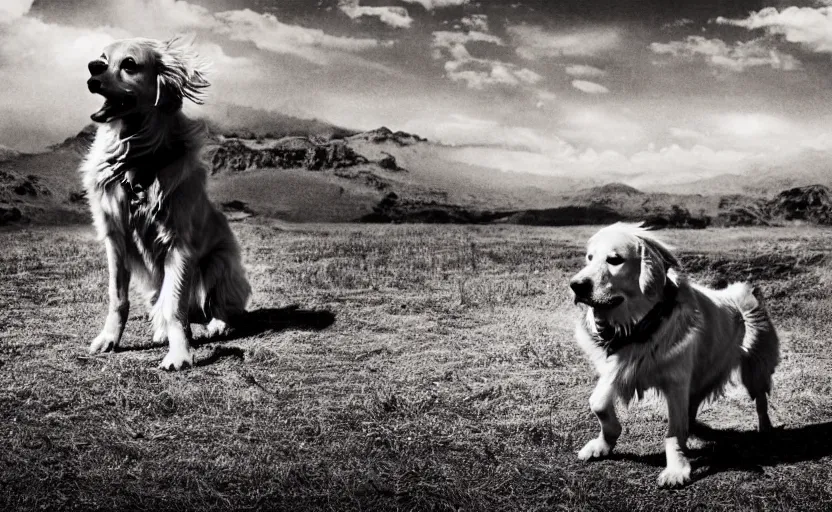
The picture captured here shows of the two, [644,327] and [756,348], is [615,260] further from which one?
[756,348]

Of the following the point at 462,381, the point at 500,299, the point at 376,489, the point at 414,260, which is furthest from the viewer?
the point at 414,260

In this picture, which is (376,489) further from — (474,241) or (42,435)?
(474,241)

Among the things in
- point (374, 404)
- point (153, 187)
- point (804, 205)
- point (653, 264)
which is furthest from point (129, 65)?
point (804, 205)

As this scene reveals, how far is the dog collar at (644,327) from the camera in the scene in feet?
9.29

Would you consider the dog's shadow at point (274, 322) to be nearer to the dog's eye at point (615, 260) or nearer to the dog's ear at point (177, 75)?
the dog's ear at point (177, 75)

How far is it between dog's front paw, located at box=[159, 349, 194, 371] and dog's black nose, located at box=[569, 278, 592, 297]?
2.05 metres

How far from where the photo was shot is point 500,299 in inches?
208

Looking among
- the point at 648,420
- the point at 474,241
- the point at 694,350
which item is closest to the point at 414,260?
the point at 474,241

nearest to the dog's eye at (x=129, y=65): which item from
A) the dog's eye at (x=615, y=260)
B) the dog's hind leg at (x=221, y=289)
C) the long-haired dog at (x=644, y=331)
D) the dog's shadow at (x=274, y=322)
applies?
the dog's hind leg at (x=221, y=289)

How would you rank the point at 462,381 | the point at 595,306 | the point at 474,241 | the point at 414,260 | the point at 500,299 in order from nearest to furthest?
the point at 595,306
the point at 462,381
the point at 500,299
the point at 414,260
the point at 474,241

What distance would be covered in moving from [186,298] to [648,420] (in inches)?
87.8

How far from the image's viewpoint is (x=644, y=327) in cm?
284

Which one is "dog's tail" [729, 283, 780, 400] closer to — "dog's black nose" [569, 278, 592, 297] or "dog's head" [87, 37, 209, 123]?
"dog's black nose" [569, 278, 592, 297]

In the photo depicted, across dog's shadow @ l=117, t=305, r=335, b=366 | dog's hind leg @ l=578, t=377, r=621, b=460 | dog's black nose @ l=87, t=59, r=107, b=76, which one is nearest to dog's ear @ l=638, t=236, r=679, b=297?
dog's hind leg @ l=578, t=377, r=621, b=460
